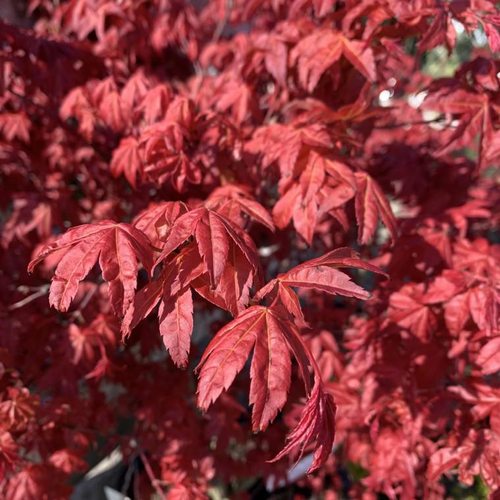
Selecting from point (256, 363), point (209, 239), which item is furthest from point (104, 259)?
point (256, 363)

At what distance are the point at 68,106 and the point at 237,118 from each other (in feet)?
2.58

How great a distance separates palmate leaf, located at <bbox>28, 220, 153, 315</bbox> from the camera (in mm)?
862

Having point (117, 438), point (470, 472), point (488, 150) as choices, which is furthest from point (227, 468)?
point (488, 150)

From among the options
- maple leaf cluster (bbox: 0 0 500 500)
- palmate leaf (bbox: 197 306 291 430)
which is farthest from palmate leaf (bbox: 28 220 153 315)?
palmate leaf (bbox: 197 306 291 430)

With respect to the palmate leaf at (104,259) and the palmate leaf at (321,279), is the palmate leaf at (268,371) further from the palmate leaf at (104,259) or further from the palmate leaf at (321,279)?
the palmate leaf at (104,259)

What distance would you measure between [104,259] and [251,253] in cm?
33

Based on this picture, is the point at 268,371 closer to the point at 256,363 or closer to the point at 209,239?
the point at 256,363

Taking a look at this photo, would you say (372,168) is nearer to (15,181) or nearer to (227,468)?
(227,468)

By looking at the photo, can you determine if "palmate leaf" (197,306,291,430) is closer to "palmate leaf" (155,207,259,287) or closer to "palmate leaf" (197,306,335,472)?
"palmate leaf" (197,306,335,472)

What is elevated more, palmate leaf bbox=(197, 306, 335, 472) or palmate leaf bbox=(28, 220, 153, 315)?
palmate leaf bbox=(28, 220, 153, 315)

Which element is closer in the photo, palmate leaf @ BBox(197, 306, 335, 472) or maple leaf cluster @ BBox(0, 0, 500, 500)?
palmate leaf @ BBox(197, 306, 335, 472)

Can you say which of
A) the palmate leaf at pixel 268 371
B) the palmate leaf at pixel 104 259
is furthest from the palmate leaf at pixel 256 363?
the palmate leaf at pixel 104 259

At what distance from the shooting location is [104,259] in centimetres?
88

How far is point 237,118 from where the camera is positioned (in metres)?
1.74
